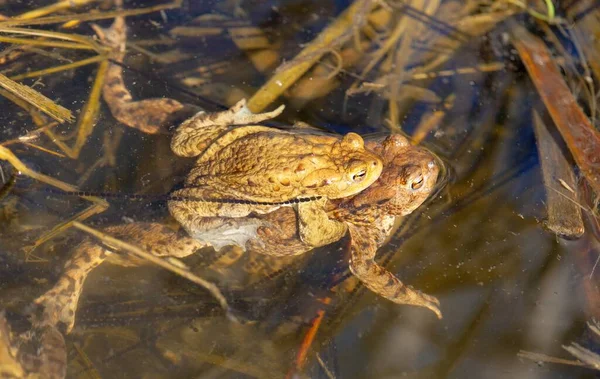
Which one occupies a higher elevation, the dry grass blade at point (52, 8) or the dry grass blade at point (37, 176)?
the dry grass blade at point (52, 8)

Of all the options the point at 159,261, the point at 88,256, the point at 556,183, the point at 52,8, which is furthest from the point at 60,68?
the point at 556,183

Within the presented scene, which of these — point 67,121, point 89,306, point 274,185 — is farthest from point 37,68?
point 274,185

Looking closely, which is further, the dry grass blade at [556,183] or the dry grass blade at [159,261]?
the dry grass blade at [556,183]

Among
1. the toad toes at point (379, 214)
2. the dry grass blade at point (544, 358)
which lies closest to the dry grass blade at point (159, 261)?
the toad toes at point (379, 214)

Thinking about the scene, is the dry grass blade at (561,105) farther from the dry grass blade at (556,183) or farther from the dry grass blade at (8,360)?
the dry grass blade at (8,360)

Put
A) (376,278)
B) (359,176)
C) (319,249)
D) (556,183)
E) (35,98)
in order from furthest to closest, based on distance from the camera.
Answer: (556,183), (319,249), (35,98), (376,278), (359,176)

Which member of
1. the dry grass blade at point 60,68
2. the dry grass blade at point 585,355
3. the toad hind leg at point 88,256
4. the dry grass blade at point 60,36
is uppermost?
the dry grass blade at point 60,36

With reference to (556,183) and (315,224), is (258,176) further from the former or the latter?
(556,183)
